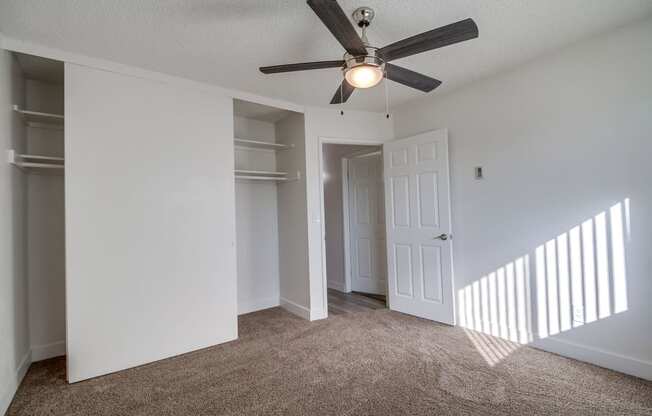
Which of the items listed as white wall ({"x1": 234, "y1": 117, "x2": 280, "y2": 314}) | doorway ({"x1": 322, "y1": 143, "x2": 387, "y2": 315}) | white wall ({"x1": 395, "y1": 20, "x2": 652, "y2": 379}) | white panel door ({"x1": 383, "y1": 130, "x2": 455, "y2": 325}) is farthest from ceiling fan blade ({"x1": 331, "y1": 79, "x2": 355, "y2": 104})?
doorway ({"x1": 322, "y1": 143, "x2": 387, "y2": 315})

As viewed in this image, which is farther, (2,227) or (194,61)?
(194,61)

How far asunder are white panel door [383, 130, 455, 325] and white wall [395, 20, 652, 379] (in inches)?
5.5

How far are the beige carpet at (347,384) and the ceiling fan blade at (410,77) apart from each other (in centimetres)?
205

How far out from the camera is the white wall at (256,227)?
384 cm

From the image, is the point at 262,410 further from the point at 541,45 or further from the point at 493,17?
the point at 541,45

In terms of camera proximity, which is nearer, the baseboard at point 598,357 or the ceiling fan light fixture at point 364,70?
the ceiling fan light fixture at point 364,70

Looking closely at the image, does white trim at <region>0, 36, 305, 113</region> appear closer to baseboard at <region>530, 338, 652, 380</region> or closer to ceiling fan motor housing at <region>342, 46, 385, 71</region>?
ceiling fan motor housing at <region>342, 46, 385, 71</region>

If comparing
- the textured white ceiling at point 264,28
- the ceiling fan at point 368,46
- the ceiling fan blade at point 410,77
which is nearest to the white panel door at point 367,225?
the textured white ceiling at point 264,28

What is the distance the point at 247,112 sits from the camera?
3689mm

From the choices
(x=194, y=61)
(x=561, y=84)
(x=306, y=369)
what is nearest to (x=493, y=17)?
(x=561, y=84)

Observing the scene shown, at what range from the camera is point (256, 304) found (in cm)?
391

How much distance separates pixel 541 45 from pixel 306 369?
308 centimetres

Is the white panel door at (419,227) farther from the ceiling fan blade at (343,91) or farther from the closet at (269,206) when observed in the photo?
the ceiling fan blade at (343,91)

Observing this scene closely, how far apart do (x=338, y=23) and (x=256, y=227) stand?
9.39 ft
